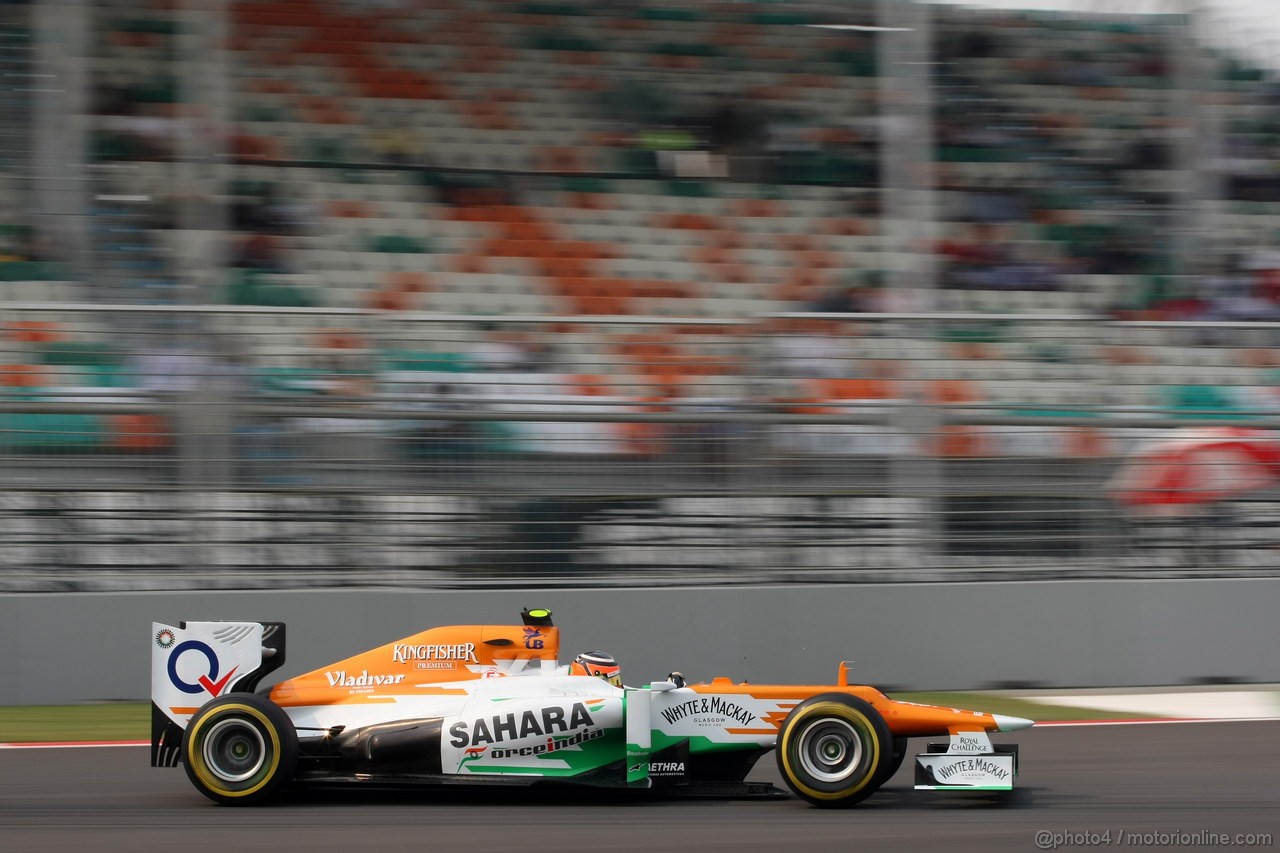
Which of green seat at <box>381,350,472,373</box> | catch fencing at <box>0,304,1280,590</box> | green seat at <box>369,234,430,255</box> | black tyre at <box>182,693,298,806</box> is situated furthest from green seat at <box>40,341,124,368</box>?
green seat at <box>369,234,430,255</box>

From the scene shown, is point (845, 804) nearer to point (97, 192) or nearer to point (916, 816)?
point (916, 816)

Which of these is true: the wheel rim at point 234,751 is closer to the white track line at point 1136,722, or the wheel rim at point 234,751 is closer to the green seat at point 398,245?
the white track line at point 1136,722

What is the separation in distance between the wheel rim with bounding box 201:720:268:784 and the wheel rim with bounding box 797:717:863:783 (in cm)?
199

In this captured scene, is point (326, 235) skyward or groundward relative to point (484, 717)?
skyward

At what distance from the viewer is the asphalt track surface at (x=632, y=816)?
16.8ft

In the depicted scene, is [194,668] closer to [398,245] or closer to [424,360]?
[424,360]

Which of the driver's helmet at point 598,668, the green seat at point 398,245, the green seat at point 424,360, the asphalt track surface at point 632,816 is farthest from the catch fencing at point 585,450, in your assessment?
the green seat at point 398,245

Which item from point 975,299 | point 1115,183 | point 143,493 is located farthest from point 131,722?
point 1115,183

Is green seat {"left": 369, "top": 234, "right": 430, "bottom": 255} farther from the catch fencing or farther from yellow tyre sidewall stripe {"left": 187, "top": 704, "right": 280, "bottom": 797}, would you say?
yellow tyre sidewall stripe {"left": 187, "top": 704, "right": 280, "bottom": 797}

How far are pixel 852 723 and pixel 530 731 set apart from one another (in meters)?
1.16

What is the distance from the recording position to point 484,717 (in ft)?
18.5

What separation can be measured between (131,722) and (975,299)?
878 cm

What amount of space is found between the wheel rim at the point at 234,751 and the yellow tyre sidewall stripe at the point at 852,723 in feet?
6.30

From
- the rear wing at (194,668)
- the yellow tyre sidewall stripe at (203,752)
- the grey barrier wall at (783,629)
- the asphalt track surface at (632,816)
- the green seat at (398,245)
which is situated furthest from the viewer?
the green seat at (398,245)
